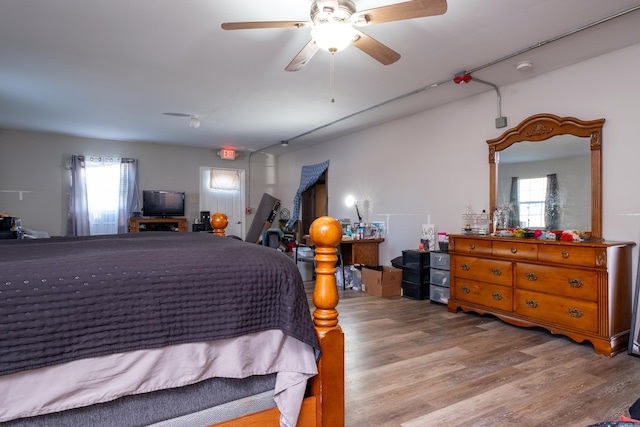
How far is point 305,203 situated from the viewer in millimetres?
7836

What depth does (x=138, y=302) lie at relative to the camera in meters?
1.04

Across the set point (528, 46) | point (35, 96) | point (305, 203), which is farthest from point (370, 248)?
point (35, 96)

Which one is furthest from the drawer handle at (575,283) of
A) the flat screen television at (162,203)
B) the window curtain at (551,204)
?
the flat screen television at (162,203)

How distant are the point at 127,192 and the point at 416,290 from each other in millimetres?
5660

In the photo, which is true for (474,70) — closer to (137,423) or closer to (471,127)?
(471,127)

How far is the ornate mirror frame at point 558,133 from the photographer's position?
122 inches

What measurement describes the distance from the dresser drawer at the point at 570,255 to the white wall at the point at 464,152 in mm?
489

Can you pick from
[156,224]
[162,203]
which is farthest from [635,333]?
[162,203]

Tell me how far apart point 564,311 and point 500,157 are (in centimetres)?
169

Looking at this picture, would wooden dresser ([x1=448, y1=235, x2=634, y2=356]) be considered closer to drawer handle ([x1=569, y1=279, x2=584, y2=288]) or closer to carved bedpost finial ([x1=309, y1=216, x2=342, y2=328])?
drawer handle ([x1=569, y1=279, x2=584, y2=288])

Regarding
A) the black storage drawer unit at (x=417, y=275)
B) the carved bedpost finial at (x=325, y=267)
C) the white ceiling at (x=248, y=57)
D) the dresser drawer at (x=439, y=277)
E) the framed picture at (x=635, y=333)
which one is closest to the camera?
the carved bedpost finial at (x=325, y=267)

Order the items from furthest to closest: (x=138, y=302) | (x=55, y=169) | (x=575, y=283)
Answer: (x=55, y=169)
(x=575, y=283)
(x=138, y=302)

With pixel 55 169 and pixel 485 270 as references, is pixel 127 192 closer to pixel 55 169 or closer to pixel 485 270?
pixel 55 169

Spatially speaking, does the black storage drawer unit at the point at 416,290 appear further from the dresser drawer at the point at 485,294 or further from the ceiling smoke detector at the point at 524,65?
the ceiling smoke detector at the point at 524,65
